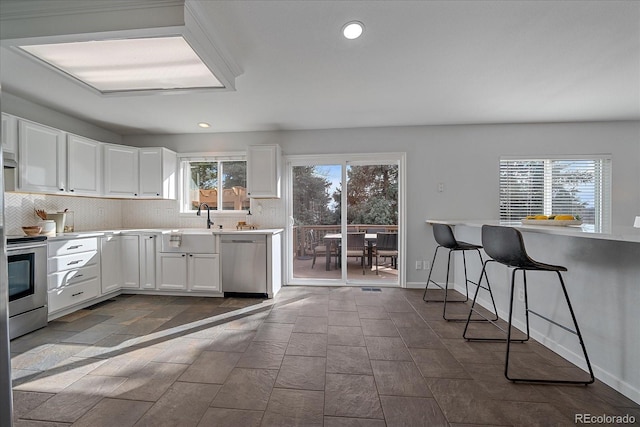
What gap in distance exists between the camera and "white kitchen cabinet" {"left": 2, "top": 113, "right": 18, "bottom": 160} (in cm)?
251

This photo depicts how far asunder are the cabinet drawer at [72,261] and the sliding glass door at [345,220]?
2393 millimetres

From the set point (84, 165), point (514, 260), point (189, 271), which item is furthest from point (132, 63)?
point (514, 260)

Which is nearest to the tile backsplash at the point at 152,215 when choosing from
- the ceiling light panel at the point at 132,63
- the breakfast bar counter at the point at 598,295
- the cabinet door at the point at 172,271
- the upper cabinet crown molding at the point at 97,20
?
the cabinet door at the point at 172,271

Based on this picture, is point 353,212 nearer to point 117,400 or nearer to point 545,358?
point 545,358

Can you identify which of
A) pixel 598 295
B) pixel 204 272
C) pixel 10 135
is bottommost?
pixel 204 272

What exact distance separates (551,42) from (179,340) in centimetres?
386

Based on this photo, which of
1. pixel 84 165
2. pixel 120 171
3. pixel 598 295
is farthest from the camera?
pixel 120 171

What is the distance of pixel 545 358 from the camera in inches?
79.7

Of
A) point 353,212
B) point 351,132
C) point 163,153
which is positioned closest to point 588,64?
point 351,132

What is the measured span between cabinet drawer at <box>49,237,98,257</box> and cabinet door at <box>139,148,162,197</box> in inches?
37.1

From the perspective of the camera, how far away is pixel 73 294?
2893 mm

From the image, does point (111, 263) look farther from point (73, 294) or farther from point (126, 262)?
point (73, 294)

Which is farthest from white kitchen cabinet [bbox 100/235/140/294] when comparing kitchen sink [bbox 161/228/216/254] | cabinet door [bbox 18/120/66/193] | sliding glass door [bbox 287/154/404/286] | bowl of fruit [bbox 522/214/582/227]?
bowl of fruit [bbox 522/214/582/227]

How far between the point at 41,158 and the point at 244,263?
2435 millimetres
